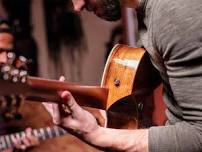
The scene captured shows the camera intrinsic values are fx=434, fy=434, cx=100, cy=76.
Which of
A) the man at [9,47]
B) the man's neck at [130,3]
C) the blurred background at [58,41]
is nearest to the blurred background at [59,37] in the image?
the blurred background at [58,41]

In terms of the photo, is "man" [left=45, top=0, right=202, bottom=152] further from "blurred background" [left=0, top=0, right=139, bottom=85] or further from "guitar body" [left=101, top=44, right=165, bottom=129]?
"blurred background" [left=0, top=0, right=139, bottom=85]

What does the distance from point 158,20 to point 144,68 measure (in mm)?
353

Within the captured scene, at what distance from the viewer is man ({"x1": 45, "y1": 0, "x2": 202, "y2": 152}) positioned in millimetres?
990

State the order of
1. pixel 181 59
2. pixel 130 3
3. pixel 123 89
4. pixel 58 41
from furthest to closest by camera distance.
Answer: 1. pixel 58 41
2. pixel 123 89
3. pixel 130 3
4. pixel 181 59

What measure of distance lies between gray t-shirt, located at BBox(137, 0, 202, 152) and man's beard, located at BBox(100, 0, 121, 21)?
0.67 ft

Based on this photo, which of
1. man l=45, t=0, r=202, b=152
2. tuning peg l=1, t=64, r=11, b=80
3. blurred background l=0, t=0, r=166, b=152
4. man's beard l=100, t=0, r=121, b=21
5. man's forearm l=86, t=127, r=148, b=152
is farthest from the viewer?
blurred background l=0, t=0, r=166, b=152

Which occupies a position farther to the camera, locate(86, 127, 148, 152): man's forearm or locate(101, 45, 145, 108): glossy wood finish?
locate(101, 45, 145, 108): glossy wood finish

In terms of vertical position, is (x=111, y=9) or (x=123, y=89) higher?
(x=111, y=9)

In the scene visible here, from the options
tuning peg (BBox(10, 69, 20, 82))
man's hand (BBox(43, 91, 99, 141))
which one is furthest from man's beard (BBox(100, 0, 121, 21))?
tuning peg (BBox(10, 69, 20, 82))

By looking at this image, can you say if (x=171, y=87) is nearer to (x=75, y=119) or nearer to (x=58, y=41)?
(x=75, y=119)

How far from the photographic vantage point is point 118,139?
3.63 ft

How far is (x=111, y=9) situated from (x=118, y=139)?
0.42 metres

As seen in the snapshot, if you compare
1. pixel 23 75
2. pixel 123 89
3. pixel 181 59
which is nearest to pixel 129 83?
pixel 123 89

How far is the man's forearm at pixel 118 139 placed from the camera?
110 cm
